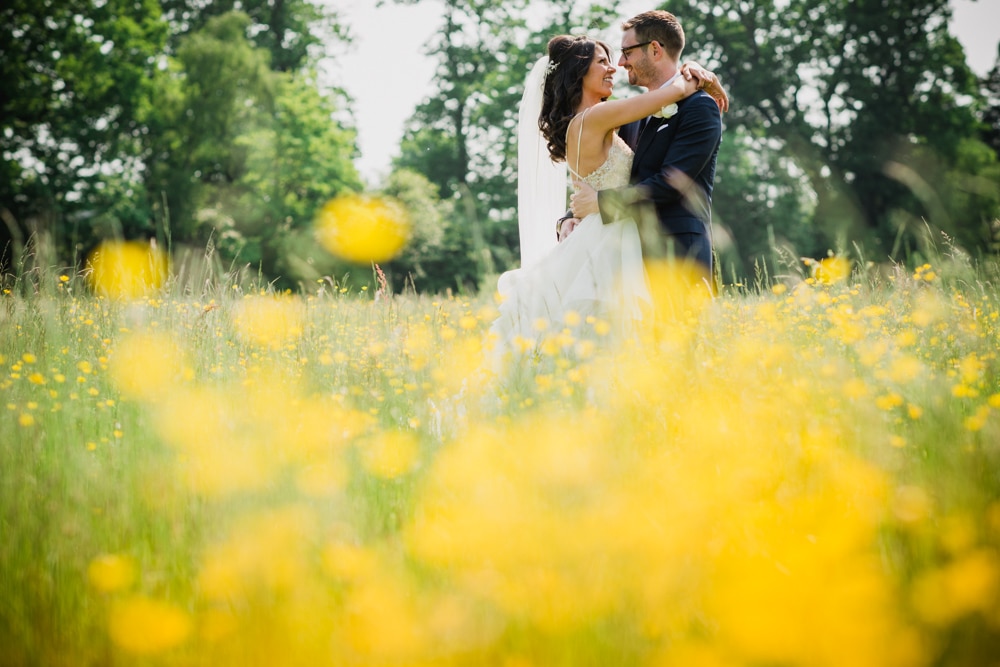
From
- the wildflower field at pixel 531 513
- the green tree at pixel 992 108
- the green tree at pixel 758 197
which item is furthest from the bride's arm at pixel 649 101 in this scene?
the green tree at pixel 992 108

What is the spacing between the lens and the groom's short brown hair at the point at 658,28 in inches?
164

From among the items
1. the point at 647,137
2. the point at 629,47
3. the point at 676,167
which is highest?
the point at 629,47

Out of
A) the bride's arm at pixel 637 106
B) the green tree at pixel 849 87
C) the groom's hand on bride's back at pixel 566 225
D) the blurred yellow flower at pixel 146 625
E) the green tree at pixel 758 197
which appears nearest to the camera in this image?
the blurred yellow flower at pixel 146 625

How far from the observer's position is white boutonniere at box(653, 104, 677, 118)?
3.66 m

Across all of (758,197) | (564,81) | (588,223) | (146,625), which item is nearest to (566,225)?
(588,223)

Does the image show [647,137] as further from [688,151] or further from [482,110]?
[482,110]

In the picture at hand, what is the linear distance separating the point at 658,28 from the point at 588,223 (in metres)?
1.40

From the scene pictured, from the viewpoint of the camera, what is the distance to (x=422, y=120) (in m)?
28.7

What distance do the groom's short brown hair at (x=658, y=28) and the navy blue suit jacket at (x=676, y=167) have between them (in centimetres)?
63

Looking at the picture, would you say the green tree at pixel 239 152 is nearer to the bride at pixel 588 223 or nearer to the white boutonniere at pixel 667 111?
the bride at pixel 588 223

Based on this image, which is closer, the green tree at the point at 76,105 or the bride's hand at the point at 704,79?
the bride's hand at the point at 704,79

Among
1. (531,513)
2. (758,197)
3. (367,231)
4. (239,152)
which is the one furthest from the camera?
A: (758,197)

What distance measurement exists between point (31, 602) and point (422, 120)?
29.0m

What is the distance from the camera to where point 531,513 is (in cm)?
193
